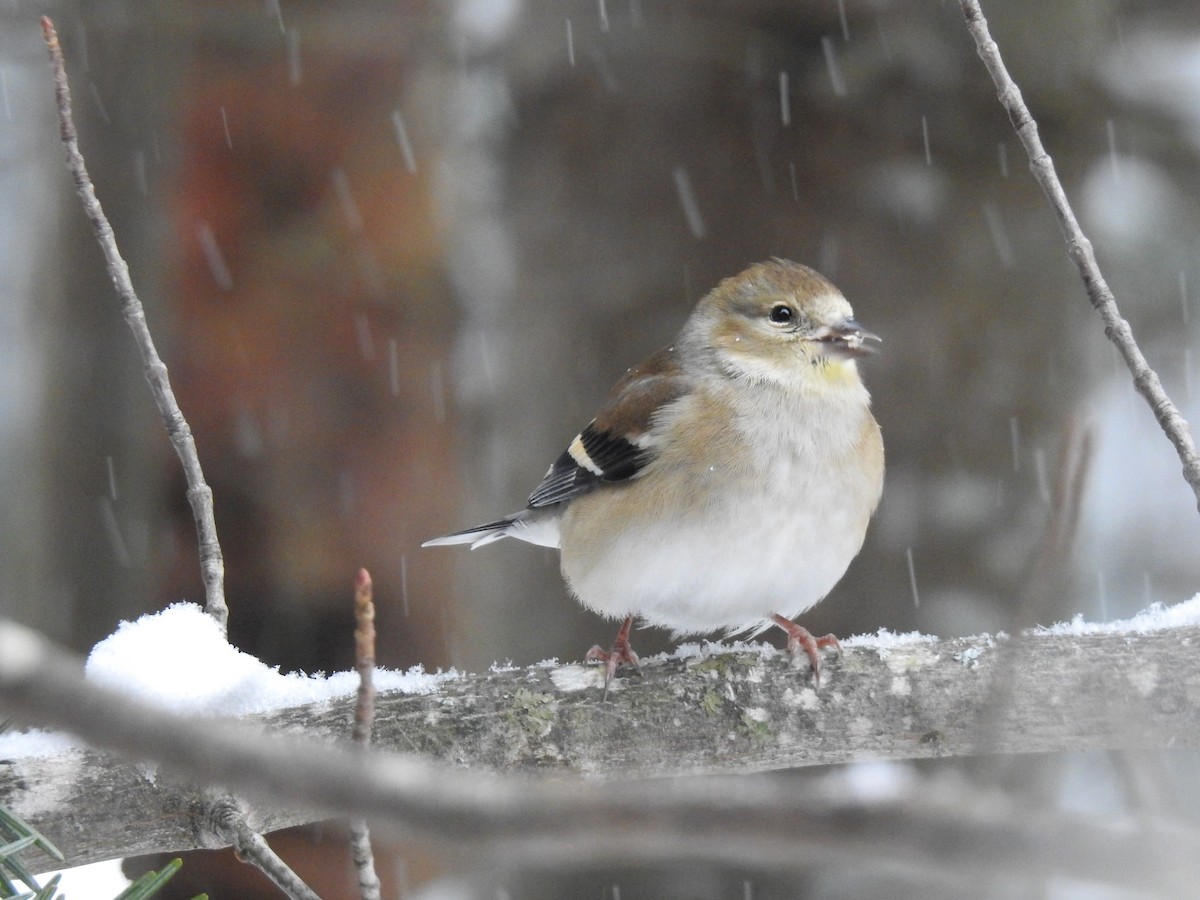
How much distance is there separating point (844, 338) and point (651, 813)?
10.7ft

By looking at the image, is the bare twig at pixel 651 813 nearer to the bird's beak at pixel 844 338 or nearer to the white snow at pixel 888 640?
the white snow at pixel 888 640

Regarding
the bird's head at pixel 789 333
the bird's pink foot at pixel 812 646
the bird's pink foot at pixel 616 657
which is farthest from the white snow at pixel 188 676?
the bird's head at pixel 789 333

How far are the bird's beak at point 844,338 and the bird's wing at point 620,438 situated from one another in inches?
19.3

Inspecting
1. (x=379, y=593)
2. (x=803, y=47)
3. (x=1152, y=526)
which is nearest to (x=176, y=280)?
(x=379, y=593)

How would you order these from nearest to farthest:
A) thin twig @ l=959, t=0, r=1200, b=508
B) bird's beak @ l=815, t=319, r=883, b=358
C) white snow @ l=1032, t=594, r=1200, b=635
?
thin twig @ l=959, t=0, r=1200, b=508
white snow @ l=1032, t=594, r=1200, b=635
bird's beak @ l=815, t=319, r=883, b=358

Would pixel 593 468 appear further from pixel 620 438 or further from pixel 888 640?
pixel 888 640

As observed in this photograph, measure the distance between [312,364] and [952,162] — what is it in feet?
10.7

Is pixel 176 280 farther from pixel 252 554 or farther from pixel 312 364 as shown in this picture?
pixel 252 554

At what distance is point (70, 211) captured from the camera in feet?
17.8

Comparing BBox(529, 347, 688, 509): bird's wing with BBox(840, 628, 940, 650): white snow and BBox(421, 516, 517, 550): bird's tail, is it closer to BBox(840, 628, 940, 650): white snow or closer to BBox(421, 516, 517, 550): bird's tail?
BBox(421, 516, 517, 550): bird's tail

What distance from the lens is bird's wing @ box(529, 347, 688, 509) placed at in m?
3.69

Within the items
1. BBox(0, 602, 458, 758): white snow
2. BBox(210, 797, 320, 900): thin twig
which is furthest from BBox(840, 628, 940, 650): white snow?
BBox(210, 797, 320, 900): thin twig

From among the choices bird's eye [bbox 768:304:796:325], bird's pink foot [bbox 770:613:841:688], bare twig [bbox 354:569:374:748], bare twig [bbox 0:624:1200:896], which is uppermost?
bare twig [bbox 0:624:1200:896]

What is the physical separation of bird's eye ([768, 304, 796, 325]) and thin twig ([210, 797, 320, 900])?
7.68 ft
